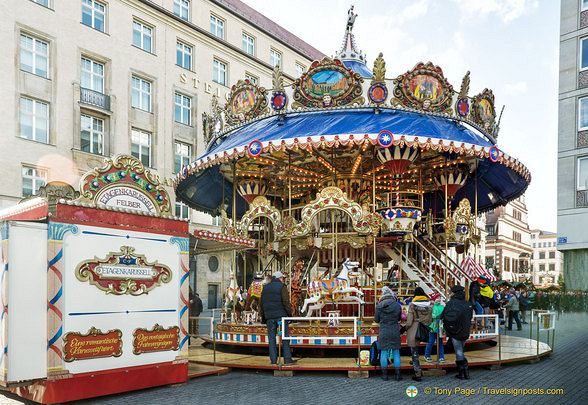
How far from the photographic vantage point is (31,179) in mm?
26156

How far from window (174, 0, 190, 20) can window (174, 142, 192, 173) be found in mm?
8468

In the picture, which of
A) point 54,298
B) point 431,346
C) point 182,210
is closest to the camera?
point 54,298

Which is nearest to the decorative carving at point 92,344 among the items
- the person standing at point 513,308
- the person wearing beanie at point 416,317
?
the person wearing beanie at point 416,317

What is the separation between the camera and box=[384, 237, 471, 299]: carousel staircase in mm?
15664

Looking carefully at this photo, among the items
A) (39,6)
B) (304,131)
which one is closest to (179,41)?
(39,6)

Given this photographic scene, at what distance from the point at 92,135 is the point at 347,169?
17338mm

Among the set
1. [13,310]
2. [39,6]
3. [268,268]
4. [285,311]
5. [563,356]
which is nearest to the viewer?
[13,310]

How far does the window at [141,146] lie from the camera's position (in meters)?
31.5

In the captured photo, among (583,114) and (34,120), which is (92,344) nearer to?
(34,120)

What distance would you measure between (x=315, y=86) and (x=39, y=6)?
18.7m

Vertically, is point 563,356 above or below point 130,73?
below

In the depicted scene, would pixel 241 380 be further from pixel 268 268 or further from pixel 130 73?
pixel 130 73

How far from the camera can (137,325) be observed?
→ 934cm

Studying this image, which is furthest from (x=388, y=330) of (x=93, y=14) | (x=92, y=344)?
(x=93, y=14)
